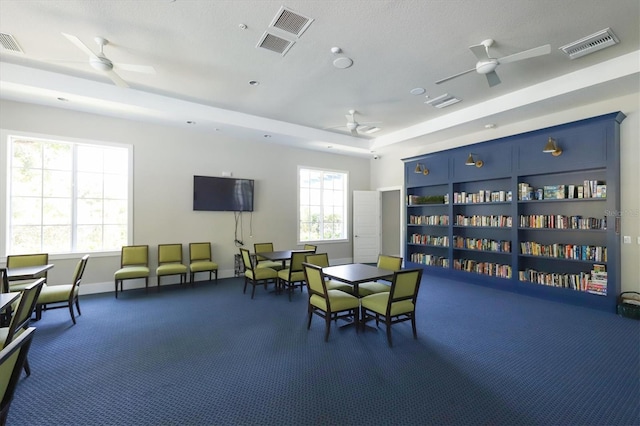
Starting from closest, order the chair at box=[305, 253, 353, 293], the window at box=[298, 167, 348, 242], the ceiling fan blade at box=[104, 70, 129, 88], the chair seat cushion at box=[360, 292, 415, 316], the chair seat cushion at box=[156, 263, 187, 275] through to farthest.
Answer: the chair seat cushion at box=[360, 292, 415, 316]
the ceiling fan blade at box=[104, 70, 129, 88]
the chair at box=[305, 253, 353, 293]
the chair seat cushion at box=[156, 263, 187, 275]
the window at box=[298, 167, 348, 242]

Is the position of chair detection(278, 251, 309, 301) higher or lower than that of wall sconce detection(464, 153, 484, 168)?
lower

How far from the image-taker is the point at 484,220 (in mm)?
6297

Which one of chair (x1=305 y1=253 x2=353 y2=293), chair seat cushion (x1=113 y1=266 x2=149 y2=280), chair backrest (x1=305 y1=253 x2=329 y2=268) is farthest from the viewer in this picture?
chair seat cushion (x1=113 y1=266 x2=149 y2=280)

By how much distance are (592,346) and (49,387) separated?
5.38 meters

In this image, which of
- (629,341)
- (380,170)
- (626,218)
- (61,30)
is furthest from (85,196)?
(626,218)

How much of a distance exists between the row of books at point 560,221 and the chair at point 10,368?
654 cm

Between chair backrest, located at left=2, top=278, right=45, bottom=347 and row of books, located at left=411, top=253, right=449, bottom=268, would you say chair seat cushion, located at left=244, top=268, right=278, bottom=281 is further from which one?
row of books, located at left=411, top=253, right=449, bottom=268

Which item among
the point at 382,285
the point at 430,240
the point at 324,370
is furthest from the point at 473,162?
the point at 324,370

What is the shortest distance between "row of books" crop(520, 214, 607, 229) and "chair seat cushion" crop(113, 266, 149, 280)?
6897mm

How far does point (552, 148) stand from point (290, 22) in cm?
450

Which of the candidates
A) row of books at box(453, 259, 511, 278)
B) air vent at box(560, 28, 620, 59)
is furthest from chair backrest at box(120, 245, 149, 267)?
air vent at box(560, 28, 620, 59)

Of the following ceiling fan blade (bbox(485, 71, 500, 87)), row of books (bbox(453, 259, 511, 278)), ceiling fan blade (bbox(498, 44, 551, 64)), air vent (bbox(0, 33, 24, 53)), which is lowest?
row of books (bbox(453, 259, 511, 278))

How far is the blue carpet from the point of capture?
7.48ft

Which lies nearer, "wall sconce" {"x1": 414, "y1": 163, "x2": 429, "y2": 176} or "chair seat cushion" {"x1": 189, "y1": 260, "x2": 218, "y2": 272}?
"chair seat cushion" {"x1": 189, "y1": 260, "x2": 218, "y2": 272}
